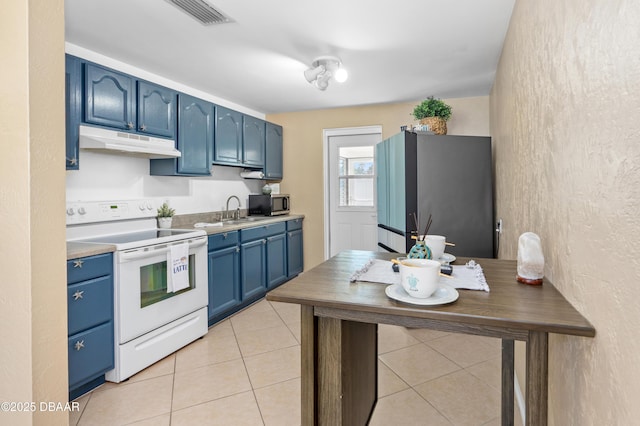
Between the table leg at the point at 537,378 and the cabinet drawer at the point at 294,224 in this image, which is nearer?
the table leg at the point at 537,378

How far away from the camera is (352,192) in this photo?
15.9ft

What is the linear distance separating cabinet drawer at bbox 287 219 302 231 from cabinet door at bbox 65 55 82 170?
257 centimetres

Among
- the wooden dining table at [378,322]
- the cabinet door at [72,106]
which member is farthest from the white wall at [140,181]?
the wooden dining table at [378,322]

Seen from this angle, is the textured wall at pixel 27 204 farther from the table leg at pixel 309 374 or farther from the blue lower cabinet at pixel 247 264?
the blue lower cabinet at pixel 247 264

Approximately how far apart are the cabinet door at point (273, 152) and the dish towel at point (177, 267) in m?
2.06

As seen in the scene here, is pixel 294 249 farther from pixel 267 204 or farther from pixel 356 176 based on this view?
pixel 356 176

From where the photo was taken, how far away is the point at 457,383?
2.33m

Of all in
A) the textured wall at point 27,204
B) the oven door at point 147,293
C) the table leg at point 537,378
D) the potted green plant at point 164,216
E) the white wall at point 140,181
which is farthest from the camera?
the potted green plant at point 164,216

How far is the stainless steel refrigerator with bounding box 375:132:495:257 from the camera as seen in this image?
3.05m

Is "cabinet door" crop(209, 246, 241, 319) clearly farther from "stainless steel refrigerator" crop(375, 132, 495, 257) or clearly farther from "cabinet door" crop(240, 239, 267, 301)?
"stainless steel refrigerator" crop(375, 132, 495, 257)

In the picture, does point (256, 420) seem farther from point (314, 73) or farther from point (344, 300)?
point (314, 73)

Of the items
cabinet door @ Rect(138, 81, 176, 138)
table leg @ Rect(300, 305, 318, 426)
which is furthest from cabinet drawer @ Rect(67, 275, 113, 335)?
table leg @ Rect(300, 305, 318, 426)

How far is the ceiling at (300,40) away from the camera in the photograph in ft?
7.29

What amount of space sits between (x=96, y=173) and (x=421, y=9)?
8.73 feet
